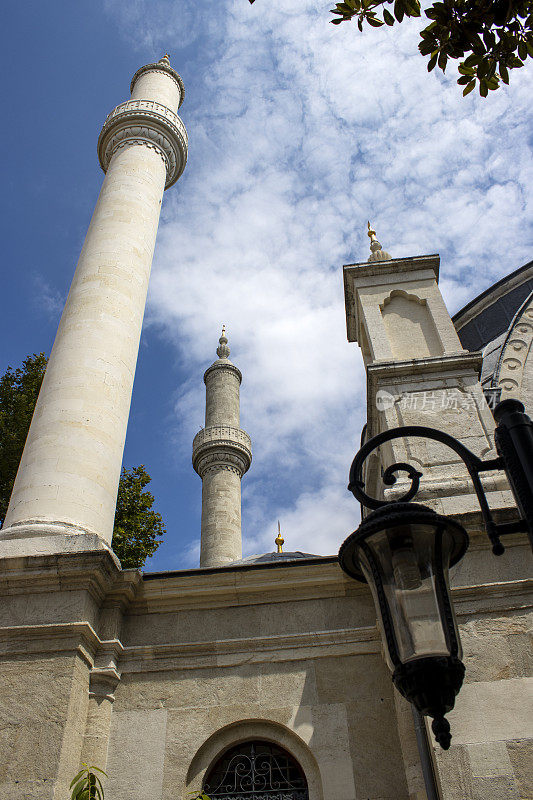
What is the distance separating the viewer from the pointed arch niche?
9.04m

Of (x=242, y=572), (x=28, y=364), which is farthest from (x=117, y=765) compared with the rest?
(x=28, y=364)

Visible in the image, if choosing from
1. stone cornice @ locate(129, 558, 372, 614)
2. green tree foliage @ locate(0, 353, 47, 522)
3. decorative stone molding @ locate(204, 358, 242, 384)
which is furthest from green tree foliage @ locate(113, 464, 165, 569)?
stone cornice @ locate(129, 558, 372, 614)

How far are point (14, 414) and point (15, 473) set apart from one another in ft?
5.80

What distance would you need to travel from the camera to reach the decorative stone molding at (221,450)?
21.0m

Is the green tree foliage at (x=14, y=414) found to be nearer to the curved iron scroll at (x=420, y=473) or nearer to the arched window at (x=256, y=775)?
the arched window at (x=256, y=775)

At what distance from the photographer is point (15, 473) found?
1636 cm

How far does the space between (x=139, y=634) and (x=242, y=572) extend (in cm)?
117

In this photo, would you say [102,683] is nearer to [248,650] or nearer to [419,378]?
[248,650]

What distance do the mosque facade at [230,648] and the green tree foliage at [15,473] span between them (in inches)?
358

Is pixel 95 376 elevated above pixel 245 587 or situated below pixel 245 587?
above

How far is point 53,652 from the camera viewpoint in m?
5.59

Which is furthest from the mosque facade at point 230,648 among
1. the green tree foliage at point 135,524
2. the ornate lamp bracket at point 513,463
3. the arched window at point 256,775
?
the green tree foliage at point 135,524

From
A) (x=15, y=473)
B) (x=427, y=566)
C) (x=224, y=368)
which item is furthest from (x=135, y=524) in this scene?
(x=427, y=566)

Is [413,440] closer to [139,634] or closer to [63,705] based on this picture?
[139,634]
